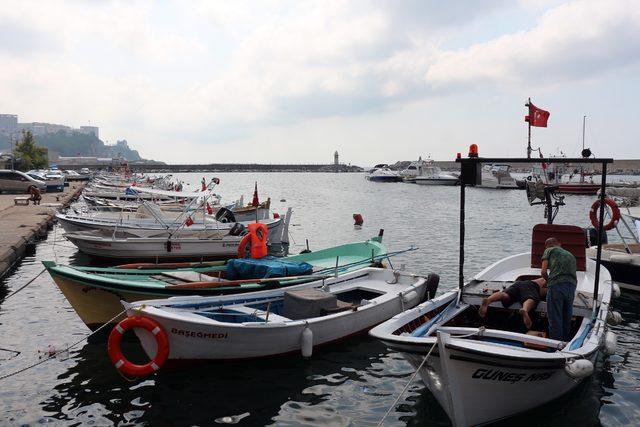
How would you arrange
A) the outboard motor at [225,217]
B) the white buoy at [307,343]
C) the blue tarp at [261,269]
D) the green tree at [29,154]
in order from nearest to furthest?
the white buoy at [307,343] < the blue tarp at [261,269] < the outboard motor at [225,217] < the green tree at [29,154]

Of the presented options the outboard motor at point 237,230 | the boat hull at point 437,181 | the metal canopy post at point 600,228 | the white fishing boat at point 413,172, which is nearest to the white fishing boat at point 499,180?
the boat hull at point 437,181

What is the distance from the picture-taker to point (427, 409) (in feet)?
30.5

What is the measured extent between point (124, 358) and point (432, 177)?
98989 millimetres

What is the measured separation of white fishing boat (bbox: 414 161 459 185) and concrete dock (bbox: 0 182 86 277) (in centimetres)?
7588

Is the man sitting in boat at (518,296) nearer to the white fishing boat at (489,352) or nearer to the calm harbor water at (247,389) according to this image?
the white fishing boat at (489,352)

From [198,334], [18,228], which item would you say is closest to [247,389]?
[198,334]

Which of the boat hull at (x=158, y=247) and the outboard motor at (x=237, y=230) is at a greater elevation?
the outboard motor at (x=237, y=230)

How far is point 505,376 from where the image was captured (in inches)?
305

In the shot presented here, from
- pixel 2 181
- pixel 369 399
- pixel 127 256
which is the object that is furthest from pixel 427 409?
pixel 2 181

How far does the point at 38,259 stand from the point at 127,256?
4742 mm

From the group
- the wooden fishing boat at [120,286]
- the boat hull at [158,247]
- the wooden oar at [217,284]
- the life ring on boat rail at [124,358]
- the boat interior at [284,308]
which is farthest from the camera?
the boat hull at [158,247]

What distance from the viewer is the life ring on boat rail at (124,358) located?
9.38 metres

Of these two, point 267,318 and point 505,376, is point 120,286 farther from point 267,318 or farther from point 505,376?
point 505,376

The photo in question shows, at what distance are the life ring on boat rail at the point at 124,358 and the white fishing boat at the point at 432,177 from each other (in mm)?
95558
